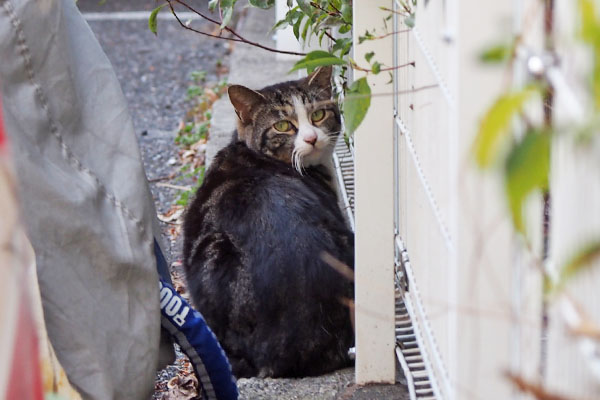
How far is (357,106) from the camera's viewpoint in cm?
201

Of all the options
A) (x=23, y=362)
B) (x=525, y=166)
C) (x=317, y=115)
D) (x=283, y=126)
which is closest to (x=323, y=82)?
(x=317, y=115)

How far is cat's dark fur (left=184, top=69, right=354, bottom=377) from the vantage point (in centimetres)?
284

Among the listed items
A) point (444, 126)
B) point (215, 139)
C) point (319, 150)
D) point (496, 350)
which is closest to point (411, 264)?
point (444, 126)

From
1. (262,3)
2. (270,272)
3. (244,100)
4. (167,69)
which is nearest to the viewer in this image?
(270,272)

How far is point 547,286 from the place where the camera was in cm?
98

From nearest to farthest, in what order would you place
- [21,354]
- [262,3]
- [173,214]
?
[21,354], [262,3], [173,214]

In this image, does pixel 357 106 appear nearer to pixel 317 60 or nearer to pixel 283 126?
pixel 317 60

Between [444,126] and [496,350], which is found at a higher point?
[444,126]

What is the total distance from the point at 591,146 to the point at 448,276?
0.83m

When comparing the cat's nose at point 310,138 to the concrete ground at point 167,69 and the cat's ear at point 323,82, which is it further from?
the concrete ground at point 167,69

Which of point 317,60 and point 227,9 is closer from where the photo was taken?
point 317,60

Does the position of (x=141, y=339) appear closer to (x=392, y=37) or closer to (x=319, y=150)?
(x=392, y=37)

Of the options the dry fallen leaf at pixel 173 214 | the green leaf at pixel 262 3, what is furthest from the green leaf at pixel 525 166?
the dry fallen leaf at pixel 173 214

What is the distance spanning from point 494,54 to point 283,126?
2.83 meters
